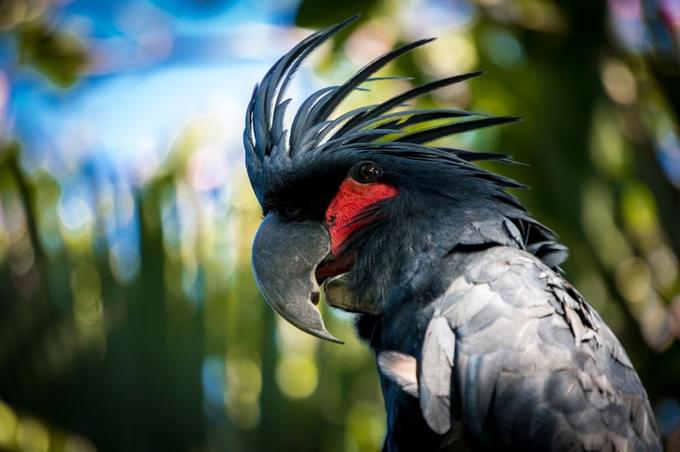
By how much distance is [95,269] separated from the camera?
5648 millimetres

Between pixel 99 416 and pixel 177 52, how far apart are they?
3554mm

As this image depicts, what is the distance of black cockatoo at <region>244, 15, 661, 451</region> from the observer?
8.82 feet

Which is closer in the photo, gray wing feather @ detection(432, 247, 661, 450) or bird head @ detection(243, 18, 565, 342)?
gray wing feather @ detection(432, 247, 661, 450)

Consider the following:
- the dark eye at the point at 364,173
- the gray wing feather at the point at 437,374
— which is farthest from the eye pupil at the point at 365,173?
the gray wing feather at the point at 437,374

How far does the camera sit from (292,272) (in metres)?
3.14

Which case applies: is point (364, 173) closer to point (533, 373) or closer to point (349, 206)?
point (349, 206)

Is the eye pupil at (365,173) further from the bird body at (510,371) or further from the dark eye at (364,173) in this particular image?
the bird body at (510,371)

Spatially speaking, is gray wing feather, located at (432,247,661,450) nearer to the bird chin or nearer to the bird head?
the bird head

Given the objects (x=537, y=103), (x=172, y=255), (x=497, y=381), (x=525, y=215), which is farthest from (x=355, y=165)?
(x=537, y=103)

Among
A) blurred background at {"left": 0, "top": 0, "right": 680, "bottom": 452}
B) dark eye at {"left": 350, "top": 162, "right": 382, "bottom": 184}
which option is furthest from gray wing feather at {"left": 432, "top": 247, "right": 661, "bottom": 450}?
blurred background at {"left": 0, "top": 0, "right": 680, "bottom": 452}

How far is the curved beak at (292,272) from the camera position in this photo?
313 centimetres

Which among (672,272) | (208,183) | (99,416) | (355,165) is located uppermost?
(355,165)

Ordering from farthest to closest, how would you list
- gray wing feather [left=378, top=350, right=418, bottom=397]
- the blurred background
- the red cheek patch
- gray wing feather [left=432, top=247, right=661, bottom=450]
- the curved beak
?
the blurred background
the red cheek patch
the curved beak
gray wing feather [left=378, top=350, right=418, bottom=397]
gray wing feather [left=432, top=247, right=661, bottom=450]

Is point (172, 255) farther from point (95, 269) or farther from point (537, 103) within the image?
point (537, 103)
